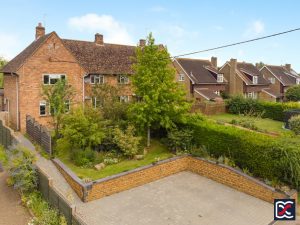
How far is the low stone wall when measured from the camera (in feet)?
47.5

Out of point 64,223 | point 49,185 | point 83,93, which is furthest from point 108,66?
point 64,223

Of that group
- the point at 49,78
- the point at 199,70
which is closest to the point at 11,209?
the point at 49,78

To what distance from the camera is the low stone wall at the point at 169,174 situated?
14476 mm

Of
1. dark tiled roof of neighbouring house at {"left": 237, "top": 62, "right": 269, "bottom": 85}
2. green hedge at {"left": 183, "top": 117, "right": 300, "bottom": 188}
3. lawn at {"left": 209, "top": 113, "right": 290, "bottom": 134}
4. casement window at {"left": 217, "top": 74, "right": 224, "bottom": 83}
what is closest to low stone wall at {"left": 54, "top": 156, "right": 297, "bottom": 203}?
green hedge at {"left": 183, "top": 117, "right": 300, "bottom": 188}

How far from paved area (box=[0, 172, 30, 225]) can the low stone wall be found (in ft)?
9.02

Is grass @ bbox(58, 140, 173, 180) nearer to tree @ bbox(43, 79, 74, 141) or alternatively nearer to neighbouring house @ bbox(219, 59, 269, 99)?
tree @ bbox(43, 79, 74, 141)

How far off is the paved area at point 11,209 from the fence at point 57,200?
3.95 feet

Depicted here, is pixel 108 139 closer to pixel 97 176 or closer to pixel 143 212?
pixel 97 176

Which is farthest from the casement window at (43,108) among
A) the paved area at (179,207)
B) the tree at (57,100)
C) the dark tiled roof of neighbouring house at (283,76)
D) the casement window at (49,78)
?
the dark tiled roof of neighbouring house at (283,76)

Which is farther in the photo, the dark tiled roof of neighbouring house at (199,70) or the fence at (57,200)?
the dark tiled roof of neighbouring house at (199,70)

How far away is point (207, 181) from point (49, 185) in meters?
9.48

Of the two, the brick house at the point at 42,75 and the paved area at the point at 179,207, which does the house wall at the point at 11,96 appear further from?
the paved area at the point at 179,207

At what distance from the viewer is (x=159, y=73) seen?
19.7m

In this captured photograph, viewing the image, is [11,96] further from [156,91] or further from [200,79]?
[200,79]
